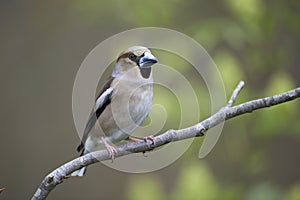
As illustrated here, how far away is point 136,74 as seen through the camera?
310cm

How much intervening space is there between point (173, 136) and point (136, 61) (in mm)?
714

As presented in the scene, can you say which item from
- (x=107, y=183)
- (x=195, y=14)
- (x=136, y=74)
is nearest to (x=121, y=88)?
(x=136, y=74)

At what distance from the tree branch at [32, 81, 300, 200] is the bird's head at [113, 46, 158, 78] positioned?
1.60 feet

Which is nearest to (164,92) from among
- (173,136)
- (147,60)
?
(147,60)

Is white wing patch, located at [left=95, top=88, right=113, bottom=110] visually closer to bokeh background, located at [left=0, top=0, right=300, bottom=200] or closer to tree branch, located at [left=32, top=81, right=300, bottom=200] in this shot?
bokeh background, located at [left=0, top=0, right=300, bottom=200]

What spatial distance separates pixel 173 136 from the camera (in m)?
2.42

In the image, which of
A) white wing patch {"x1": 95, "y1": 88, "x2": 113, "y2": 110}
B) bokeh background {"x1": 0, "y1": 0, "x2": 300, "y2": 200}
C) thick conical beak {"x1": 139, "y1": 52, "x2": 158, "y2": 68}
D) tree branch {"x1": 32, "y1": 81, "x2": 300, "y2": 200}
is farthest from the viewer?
bokeh background {"x1": 0, "y1": 0, "x2": 300, "y2": 200}

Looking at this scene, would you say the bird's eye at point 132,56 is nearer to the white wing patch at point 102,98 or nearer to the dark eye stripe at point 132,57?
the dark eye stripe at point 132,57

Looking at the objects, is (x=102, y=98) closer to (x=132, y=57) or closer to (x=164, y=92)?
(x=132, y=57)

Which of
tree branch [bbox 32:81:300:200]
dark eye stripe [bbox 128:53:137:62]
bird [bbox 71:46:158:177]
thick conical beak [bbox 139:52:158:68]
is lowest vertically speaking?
tree branch [bbox 32:81:300:200]

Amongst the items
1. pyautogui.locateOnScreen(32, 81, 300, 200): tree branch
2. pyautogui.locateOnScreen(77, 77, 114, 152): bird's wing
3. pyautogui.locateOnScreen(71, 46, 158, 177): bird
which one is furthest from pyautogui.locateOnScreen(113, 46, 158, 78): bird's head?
pyautogui.locateOnScreen(32, 81, 300, 200): tree branch

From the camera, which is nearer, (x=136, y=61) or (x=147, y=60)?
(x=147, y=60)

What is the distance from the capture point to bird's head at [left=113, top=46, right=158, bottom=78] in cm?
293

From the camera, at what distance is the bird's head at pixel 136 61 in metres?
2.93
